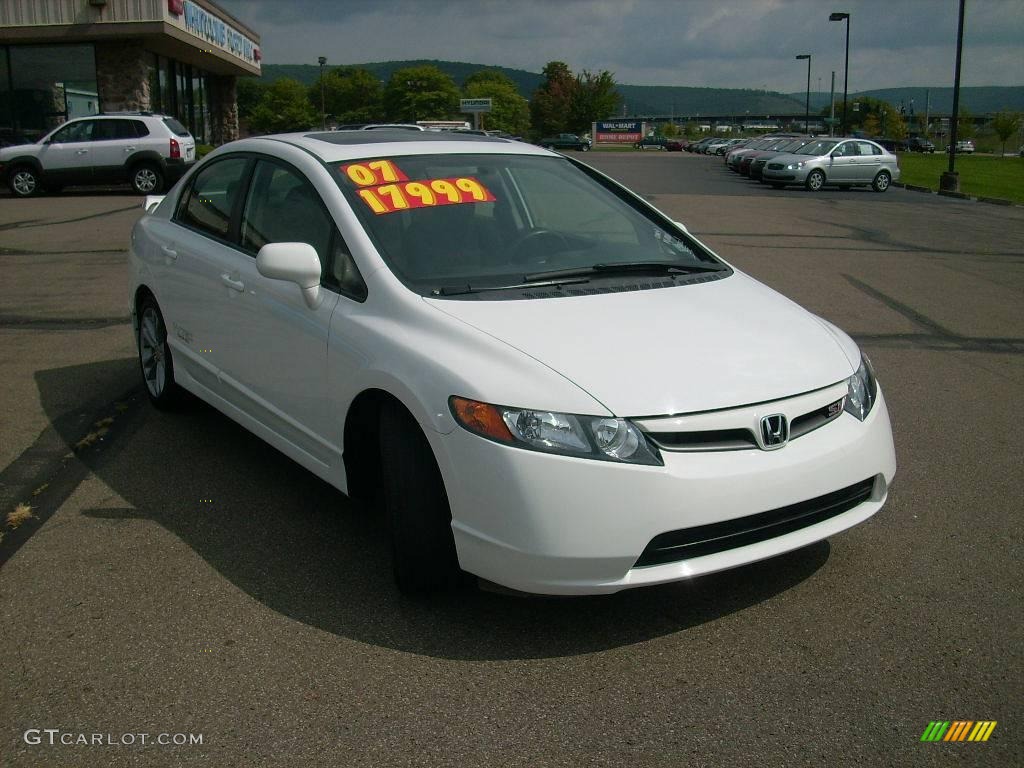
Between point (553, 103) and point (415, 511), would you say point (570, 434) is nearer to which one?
point (415, 511)

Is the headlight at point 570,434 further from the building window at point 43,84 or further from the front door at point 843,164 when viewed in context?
the building window at point 43,84

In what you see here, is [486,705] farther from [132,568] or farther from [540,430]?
[132,568]

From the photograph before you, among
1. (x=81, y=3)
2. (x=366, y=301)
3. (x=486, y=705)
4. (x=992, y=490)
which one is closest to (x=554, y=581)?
(x=486, y=705)

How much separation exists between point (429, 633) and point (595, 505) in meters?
0.77

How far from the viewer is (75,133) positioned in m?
22.0

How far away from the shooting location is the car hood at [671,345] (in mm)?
3180

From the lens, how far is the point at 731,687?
10.0 feet

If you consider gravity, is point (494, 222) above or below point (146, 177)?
above

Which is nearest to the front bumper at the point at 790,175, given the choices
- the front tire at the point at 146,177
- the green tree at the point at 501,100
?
the front tire at the point at 146,177

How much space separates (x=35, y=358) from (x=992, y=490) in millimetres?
6049

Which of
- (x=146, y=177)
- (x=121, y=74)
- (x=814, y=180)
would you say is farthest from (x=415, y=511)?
(x=121, y=74)

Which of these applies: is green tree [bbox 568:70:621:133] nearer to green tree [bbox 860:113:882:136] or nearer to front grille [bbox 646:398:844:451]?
green tree [bbox 860:113:882:136]

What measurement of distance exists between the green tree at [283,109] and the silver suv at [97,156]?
110321 millimetres

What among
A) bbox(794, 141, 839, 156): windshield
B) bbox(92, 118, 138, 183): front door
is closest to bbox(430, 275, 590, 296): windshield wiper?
bbox(92, 118, 138, 183): front door
